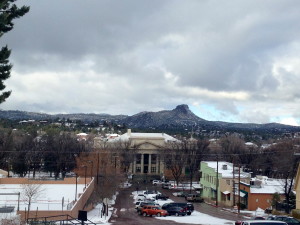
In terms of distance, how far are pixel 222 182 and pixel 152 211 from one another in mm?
19026

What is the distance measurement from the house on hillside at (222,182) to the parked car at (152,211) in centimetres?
1210

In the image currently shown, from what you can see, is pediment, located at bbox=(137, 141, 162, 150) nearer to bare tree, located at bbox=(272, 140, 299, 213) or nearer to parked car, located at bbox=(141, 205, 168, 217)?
bare tree, located at bbox=(272, 140, 299, 213)

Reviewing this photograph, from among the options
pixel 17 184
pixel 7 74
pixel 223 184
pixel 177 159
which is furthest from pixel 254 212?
pixel 177 159

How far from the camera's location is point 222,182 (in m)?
59.8

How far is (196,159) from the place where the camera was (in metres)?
91.8

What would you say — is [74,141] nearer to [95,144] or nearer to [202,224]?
[95,144]

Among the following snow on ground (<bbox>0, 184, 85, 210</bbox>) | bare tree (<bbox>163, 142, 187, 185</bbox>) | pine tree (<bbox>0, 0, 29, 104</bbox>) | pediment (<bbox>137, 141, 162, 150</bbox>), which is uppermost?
pine tree (<bbox>0, 0, 29, 104</bbox>)

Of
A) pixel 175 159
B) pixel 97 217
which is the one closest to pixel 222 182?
pixel 97 217

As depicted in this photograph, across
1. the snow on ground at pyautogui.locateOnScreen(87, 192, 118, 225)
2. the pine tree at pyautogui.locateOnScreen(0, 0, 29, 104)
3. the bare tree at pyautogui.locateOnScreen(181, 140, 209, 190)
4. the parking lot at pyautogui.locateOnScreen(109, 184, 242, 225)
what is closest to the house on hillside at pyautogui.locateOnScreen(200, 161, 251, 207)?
the parking lot at pyautogui.locateOnScreen(109, 184, 242, 225)

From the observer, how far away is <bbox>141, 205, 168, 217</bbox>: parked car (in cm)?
4338

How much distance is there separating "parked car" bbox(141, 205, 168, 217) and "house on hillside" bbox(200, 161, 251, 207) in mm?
12099

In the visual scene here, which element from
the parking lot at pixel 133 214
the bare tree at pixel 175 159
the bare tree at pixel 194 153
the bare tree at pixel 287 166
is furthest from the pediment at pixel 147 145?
the parking lot at pixel 133 214

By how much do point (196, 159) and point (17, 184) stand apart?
144 feet

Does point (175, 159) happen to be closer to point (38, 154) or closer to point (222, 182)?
point (38, 154)
